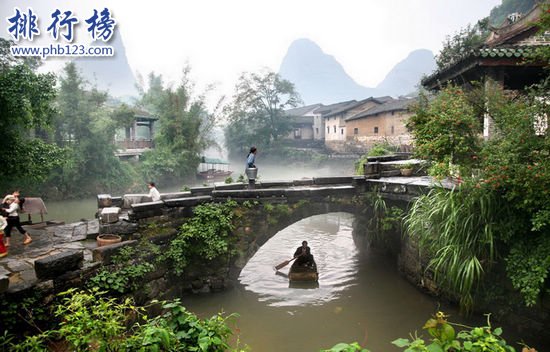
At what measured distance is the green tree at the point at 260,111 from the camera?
40.0 m

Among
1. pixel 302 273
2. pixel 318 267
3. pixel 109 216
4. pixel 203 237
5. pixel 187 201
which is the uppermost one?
pixel 187 201

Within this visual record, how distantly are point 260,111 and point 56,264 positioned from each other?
3687cm

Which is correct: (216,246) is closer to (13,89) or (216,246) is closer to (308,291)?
(308,291)

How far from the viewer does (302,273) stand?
33.3ft

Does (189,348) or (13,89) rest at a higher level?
(13,89)

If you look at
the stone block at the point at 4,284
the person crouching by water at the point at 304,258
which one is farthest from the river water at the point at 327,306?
the stone block at the point at 4,284

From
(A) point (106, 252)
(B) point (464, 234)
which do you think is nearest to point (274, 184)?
(A) point (106, 252)

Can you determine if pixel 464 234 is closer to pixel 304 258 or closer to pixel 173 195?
pixel 304 258

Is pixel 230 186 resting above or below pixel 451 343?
above

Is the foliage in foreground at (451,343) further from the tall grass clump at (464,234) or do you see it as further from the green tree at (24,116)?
the green tree at (24,116)

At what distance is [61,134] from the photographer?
24141 mm

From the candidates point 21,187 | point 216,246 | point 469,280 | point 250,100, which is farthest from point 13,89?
point 250,100

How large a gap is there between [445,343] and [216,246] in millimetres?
6579

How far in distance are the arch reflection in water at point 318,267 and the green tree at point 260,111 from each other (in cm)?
2465
